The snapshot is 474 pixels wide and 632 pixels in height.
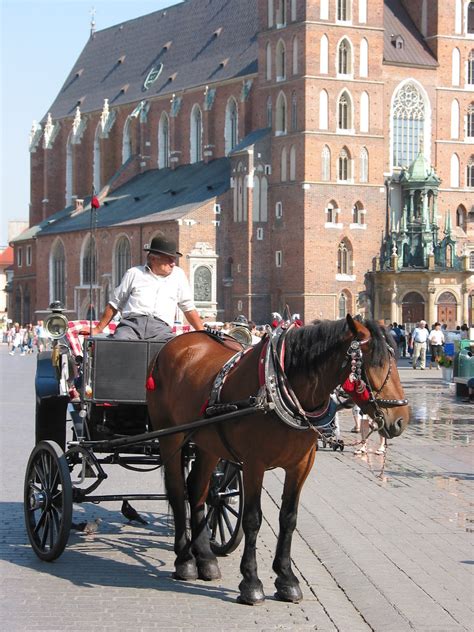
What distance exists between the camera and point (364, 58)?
6081 centimetres

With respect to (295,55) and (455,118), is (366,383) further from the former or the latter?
(455,118)

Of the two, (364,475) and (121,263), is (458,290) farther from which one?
(364,475)

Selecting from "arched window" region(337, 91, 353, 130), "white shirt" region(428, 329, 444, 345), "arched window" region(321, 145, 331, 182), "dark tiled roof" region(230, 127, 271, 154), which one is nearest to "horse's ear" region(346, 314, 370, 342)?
"white shirt" region(428, 329, 444, 345)

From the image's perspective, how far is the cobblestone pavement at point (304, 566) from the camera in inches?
279

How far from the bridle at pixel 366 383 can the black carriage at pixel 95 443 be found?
1.50 metres

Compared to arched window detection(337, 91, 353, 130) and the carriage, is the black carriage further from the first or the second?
arched window detection(337, 91, 353, 130)

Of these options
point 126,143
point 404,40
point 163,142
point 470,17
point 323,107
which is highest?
point 470,17

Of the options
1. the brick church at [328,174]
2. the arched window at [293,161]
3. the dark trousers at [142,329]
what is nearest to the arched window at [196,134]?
the brick church at [328,174]

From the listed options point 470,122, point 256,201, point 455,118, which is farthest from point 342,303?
point 470,122

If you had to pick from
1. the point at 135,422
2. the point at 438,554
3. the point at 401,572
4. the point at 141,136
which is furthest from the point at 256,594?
the point at 141,136

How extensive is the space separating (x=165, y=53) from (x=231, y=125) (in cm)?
1314

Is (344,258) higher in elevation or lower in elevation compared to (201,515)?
higher

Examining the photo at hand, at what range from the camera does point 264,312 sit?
202ft

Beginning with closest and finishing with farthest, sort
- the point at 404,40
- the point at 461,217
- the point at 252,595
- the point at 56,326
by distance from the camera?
the point at 252,595 < the point at 56,326 < the point at 404,40 < the point at 461,217
